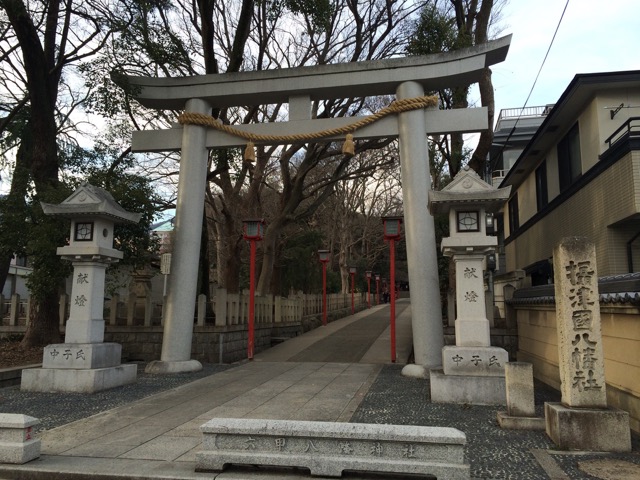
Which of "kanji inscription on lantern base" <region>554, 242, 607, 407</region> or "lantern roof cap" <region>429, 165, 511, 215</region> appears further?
"lantern roof cap" <region>429, 165, 511, 215</region>

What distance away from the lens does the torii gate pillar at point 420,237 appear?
966 cm

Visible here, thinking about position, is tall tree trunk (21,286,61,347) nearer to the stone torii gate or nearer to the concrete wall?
the stone torii gate

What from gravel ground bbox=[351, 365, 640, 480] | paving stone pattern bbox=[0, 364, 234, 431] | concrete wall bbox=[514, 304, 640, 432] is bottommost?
paving stone pattern bbox=[0, 364, 234, 431]

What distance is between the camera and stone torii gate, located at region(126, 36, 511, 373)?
9.88m

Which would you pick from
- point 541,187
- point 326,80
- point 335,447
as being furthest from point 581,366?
point 541,187

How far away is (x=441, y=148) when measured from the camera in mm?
14883

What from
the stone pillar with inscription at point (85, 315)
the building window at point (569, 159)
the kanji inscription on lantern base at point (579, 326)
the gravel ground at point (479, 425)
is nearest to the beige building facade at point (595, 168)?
the building window at point (569, 159)

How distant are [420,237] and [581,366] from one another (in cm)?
479

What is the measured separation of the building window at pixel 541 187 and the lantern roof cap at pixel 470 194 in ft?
28.6

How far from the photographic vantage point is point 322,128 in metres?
10.7

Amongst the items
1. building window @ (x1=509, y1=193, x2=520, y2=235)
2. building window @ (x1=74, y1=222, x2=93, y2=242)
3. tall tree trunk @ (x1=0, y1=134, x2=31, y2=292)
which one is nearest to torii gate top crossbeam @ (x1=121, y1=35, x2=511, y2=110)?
tall tree trunk @ (x1=0, y1=134, x2=31, y2=292)

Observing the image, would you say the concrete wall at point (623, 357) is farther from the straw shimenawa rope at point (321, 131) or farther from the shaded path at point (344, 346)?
the shaded path at point (344, 346)

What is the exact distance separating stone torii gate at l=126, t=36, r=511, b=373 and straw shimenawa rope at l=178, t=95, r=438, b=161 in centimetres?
13

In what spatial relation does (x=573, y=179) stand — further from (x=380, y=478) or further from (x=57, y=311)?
(x=57, y=311)
